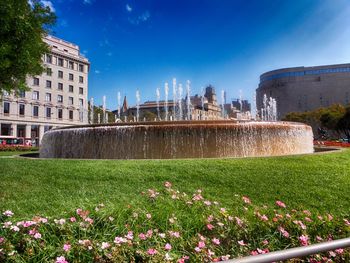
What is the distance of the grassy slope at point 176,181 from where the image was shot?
6262mm

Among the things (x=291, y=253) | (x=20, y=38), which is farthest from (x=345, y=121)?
(x=291, y=253)

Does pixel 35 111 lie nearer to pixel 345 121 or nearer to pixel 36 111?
pixel 36 111

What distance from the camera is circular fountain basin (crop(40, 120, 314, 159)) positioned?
432 inches

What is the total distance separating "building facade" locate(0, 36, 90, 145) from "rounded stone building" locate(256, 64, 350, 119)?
65.9 m

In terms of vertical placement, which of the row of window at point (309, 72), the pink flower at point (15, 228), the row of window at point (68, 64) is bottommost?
the pink flower at point (15, 228)

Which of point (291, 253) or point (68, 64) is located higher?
point (68, 64)

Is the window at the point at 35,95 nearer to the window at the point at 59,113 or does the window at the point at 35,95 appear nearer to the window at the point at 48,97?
the window at the point at 48,97

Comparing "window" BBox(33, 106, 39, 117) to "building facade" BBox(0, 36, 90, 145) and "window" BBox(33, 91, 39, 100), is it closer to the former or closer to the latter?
"building facade" BBox(0, 36, 90, 145)

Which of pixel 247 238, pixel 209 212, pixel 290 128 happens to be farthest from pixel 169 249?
pixel 290 128

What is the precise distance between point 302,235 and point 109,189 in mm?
4170

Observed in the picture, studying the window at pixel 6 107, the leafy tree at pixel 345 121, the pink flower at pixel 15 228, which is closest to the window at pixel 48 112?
the window at pixel 6 107

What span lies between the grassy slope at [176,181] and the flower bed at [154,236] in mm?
1620

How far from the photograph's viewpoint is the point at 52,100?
185 feet

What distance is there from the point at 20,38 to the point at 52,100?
4788cm
